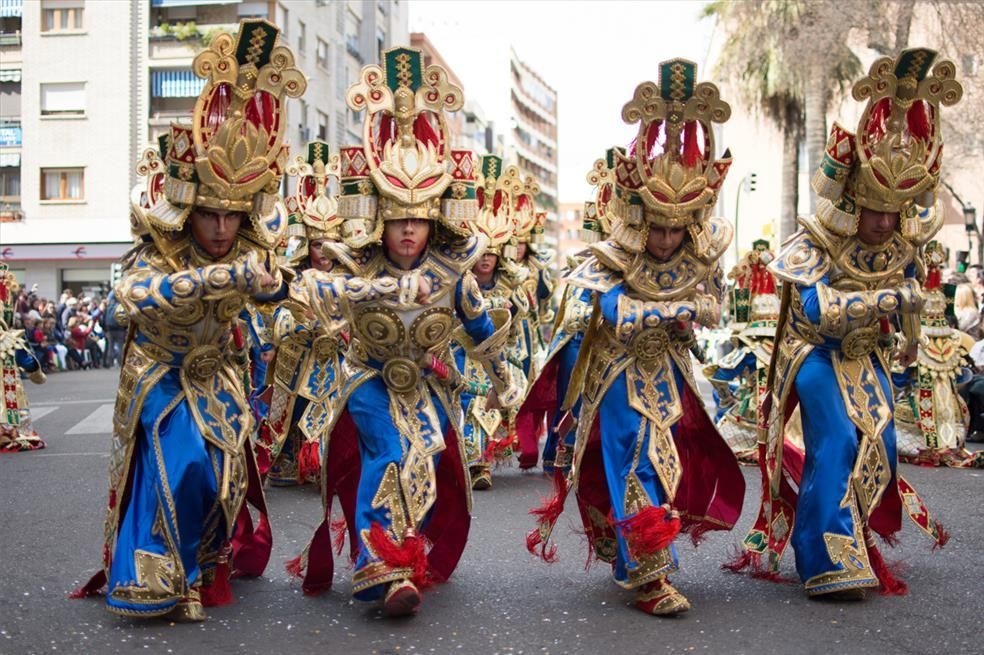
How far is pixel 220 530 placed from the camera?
605 cm

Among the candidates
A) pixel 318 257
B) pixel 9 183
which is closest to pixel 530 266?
pixel 318 257

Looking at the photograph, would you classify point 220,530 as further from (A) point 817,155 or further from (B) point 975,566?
(A) point 817,155

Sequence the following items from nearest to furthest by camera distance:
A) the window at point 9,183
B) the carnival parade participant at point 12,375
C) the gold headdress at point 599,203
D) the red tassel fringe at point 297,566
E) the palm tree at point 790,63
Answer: the red tassel fringe at point 297,566, the gold headdress at point 599,203, the carnival parade participant at point 12,375, the palm tree at point 790,63, the window at point 9,183

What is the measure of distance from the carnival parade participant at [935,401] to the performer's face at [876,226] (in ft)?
17.1

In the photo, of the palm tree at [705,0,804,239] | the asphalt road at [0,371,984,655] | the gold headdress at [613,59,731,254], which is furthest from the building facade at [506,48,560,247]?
the gold headdress at [613,59,731,254]

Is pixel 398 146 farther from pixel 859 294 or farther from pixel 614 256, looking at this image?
pixel 859 294

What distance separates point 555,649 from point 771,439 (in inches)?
75.6

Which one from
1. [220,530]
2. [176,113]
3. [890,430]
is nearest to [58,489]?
[220,530]

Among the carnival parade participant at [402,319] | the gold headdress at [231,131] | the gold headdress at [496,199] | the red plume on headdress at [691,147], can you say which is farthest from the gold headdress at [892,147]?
the gold headdress at [496,199]

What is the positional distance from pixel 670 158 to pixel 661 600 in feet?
6.73

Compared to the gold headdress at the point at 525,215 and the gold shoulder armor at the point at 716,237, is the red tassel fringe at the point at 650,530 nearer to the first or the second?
the gold shoulder armor at the point at 716,237

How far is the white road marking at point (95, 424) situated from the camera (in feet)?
48.9

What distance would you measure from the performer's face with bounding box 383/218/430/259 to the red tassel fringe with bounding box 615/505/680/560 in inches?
62.8

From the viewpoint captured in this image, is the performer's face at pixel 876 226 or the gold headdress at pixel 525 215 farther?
the gold headdress at pixel 525 215
